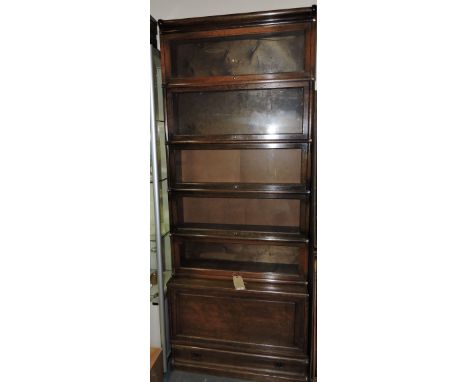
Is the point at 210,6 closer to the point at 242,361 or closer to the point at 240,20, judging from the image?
the point at 240,20

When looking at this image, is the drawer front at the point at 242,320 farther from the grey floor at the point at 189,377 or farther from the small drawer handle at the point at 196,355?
the grey floor at the point at 189,377

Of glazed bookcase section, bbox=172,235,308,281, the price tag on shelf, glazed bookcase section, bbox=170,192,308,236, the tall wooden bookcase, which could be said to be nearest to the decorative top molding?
the tall wooden bookcase

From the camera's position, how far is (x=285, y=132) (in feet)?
4.94

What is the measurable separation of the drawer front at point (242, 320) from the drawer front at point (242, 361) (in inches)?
1.8

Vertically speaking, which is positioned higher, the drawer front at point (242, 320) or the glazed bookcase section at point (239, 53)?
the glazed bookcase section at point (239, 53)

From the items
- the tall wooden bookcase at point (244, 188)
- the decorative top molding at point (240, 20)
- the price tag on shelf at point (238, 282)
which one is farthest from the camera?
the price tag on shelf at point (238, 282)

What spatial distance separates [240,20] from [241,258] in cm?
129

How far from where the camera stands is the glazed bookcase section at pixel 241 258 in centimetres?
158

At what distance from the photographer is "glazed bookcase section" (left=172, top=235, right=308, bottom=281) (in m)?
1.58

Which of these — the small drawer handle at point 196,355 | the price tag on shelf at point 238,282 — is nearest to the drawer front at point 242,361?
the small drawer handle at point 196,355

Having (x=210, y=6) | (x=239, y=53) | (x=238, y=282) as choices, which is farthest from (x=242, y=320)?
(x=210, y=6)
